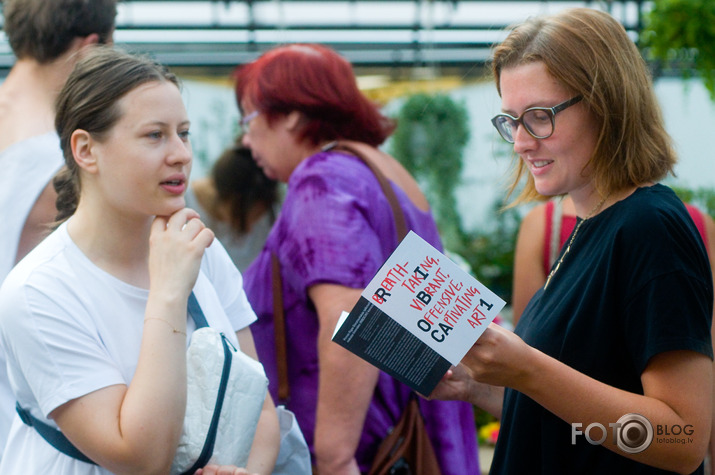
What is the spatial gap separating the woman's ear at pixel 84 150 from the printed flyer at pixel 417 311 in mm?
631

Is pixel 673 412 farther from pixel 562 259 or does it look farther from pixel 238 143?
pixel 238 143

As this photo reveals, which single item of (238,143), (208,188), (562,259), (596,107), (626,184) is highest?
(596,107)

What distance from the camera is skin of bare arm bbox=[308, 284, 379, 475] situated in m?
2.14

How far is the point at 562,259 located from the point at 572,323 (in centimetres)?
20

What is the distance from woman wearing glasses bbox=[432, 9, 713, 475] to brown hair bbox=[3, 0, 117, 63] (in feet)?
3.88

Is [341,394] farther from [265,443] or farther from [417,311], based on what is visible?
[417,311]

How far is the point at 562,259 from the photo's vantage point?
1.65 metres

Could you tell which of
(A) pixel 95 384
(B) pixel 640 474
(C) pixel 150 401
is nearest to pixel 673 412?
(B) pixel 640 474

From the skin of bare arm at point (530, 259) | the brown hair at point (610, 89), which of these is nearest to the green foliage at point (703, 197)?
the skin of bare arm at point (530, 259)

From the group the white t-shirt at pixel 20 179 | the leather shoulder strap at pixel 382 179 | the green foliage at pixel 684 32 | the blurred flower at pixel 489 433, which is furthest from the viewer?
the blurred flower at pixel 489 433

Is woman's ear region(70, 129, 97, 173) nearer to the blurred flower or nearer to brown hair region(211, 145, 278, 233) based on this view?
brown hair region(211, 145, 278, 233)

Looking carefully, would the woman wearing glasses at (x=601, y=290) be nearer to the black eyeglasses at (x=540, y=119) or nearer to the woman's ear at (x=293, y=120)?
the black eyeglasses at (x=540, y=119)

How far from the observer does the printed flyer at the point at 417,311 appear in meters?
1.43

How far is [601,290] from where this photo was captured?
1.45 m
